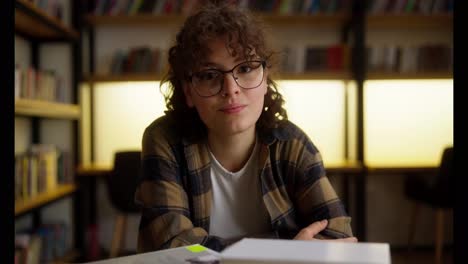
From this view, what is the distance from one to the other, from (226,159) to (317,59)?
2.47 meters

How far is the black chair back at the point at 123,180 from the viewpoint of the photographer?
9.10 feet

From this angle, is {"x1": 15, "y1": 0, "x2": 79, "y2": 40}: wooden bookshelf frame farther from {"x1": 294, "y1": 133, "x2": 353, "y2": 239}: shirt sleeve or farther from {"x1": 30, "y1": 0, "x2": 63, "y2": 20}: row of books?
{"x1": 294, "y1": 133, "x2": 353, "y2": 239}: shirt sleeve

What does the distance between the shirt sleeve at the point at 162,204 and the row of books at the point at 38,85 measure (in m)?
1.68

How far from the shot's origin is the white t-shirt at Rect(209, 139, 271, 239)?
1234 millimetres

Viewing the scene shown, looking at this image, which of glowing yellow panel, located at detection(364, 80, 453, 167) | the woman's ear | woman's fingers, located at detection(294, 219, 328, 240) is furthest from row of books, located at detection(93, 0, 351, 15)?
woman's fingers, located at detection(294, 219, 328, 240)

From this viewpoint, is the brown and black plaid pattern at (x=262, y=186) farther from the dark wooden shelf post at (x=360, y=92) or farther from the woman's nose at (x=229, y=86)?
the dark wooden shelf post at (x=360, y=92)

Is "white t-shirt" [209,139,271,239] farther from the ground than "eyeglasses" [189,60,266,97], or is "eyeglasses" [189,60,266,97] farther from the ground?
"eyeglasses" [189,60,266,97]

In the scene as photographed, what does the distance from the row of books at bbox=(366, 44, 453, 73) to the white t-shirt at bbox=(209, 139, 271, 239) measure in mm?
2547

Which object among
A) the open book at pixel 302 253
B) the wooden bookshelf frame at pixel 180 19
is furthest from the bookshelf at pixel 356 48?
the open book at pixel 302 253

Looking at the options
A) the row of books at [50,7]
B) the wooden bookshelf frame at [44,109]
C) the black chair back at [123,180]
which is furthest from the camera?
the row of books at [50,7]

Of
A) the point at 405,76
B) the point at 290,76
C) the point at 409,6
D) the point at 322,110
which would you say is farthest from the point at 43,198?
the point at 409,6

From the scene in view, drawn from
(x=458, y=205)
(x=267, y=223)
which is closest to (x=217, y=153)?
(x=267, y=223)

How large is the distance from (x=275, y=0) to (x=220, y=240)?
9.08ft

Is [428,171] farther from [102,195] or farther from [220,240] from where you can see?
[220,240]
